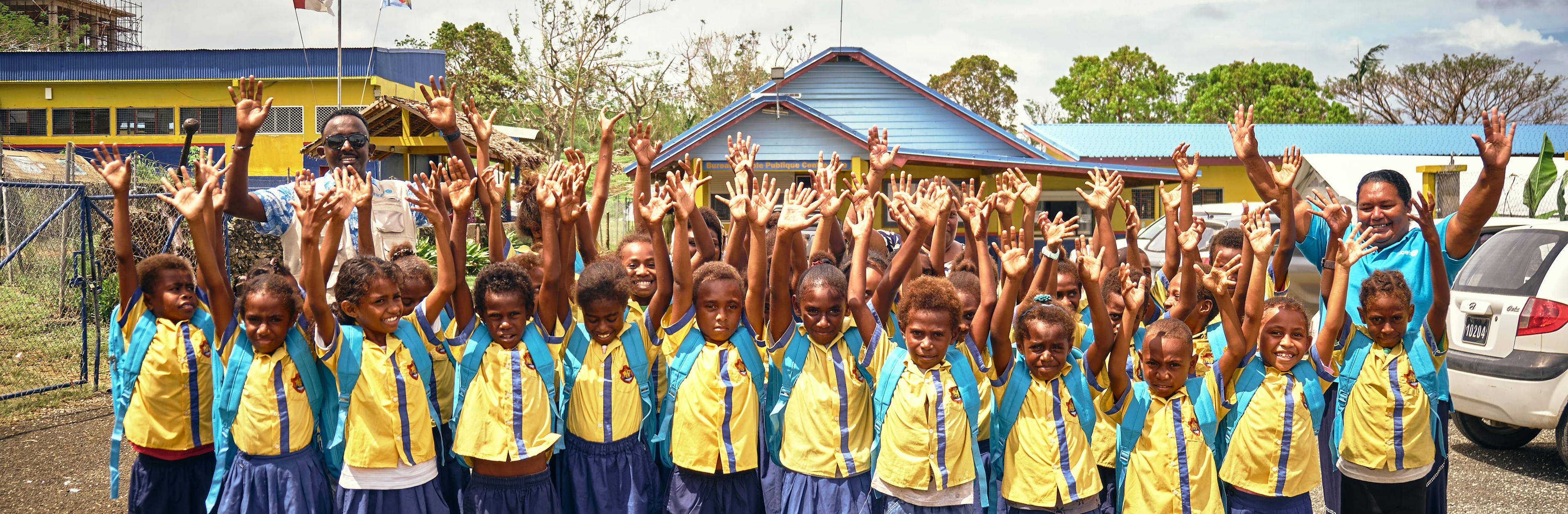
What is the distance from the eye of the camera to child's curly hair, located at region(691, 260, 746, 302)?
11.2ft

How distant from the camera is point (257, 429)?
123 inches

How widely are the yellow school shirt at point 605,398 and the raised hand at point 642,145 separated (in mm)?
1052

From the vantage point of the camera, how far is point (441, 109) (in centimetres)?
412

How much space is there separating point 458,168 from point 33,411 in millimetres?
4434

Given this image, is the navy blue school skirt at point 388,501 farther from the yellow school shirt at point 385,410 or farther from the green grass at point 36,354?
the green grass at point 36,354

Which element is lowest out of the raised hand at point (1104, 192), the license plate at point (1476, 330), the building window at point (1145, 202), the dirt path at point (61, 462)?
the dirt path at point (61, 462)

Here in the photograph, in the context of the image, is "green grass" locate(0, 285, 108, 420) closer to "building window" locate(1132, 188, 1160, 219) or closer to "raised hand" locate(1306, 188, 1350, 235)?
"raised hand" locate(1306, 188, 1350, 235)

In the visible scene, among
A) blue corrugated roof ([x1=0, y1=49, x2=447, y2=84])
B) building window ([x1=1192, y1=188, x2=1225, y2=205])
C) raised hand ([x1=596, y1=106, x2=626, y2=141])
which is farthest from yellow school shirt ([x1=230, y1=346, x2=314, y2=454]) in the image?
building window ([x1=1192, y1=188, x2=1225, y2=205])

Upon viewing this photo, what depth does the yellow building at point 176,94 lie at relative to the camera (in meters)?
23.2

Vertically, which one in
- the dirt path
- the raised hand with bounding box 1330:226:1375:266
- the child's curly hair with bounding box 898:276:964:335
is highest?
the raised hand with bounding box 1330:226:1375:266

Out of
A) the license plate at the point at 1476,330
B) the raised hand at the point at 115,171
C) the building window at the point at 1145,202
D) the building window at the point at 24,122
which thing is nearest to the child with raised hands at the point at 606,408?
the raised hand at the point at 115,171

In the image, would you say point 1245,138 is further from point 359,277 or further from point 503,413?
point 359,277

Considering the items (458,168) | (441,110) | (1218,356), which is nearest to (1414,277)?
(1218,356)

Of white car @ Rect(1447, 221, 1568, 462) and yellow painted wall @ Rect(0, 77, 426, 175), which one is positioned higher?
yellow painted wall @ Rect(0, 77, 426, 175)
